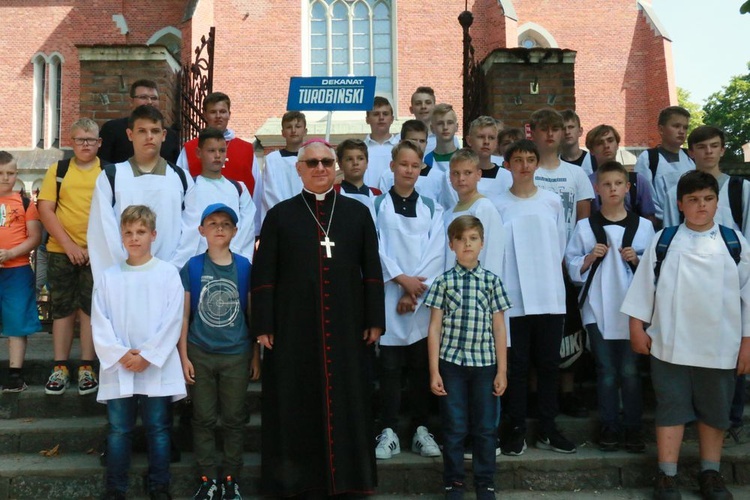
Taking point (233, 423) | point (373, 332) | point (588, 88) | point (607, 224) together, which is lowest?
point (233, 423)

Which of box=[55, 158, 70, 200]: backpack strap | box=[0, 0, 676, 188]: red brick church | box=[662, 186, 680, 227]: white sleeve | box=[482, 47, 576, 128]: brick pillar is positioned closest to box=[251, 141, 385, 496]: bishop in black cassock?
box=[55, 158, 70, 200]: backpack strap

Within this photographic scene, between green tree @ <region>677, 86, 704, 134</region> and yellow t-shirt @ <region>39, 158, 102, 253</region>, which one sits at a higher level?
green tree @ <region>677, 86, 704, 134</region>

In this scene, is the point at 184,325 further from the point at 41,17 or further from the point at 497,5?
the point at 41,17

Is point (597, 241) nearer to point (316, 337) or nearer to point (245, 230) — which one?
point (316, 337)

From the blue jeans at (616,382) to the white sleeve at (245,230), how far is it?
2474mm

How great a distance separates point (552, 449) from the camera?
15.2 feet

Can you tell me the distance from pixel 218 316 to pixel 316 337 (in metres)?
0.60

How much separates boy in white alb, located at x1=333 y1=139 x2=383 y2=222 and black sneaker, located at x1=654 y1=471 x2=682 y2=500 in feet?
8.20

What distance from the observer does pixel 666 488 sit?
13.8 ft

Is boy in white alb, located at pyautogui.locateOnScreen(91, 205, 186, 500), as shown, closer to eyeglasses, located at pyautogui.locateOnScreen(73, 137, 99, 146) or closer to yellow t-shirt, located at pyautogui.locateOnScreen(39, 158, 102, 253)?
yellow t-shirt, located at pyautogui.locateOnScreen(39, 158, 102, 253)

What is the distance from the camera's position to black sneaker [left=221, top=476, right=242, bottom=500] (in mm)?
4109

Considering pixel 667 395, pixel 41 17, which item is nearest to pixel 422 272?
pixel 667 395

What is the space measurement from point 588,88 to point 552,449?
17863 mm

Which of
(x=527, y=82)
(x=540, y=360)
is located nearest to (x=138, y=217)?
(x=540, y=360)
